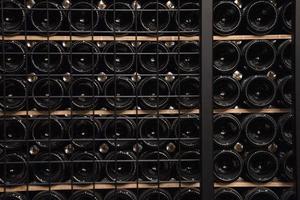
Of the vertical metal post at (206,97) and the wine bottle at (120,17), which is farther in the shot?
the wine bottle at (120,17)

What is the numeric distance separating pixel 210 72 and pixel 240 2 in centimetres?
56

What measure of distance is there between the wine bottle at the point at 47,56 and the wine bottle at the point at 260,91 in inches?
42.1

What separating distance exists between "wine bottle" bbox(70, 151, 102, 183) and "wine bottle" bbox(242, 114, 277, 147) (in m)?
0.86

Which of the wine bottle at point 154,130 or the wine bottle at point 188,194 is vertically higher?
the wine bottle at point 154,130

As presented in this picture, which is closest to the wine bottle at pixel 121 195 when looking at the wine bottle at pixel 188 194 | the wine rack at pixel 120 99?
the wine rack at pixel 120 99

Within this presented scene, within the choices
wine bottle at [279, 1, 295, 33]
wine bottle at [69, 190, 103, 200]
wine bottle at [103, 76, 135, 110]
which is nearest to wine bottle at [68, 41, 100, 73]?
wine bottle at [103, 76, 135, 110]

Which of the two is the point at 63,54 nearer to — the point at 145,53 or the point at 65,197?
the point at 145,53

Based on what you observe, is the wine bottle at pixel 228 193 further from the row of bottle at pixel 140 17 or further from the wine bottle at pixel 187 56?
the row of bottle at pixel 140 17

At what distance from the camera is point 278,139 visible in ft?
7.02

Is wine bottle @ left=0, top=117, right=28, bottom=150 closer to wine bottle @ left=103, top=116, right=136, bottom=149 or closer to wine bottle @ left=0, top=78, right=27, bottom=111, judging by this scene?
wine bottle @ left=0, top=78, right=27, bottom=111

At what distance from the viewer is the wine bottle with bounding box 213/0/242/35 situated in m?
2.08

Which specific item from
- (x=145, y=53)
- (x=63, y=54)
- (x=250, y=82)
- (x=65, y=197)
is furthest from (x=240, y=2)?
(x=65, y=197)

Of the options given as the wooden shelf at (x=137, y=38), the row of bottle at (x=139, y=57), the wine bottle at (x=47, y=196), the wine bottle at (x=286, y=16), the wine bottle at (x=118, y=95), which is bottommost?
the wine bottle at (x=47, y=196)

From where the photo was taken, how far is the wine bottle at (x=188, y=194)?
2.03 meters
